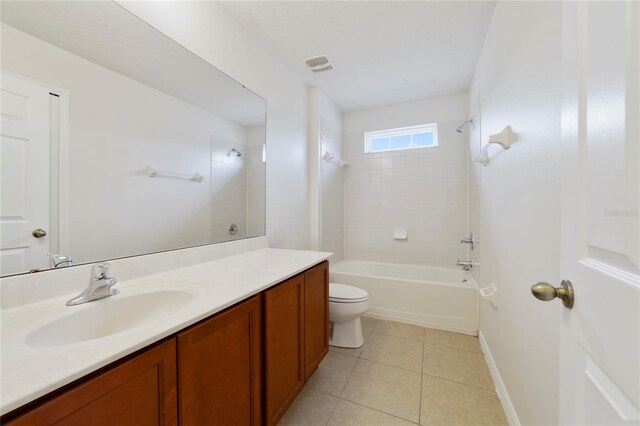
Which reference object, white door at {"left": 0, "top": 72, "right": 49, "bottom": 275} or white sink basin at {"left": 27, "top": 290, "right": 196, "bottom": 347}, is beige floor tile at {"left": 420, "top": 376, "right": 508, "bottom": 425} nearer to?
white sink basin at {"left": 27, "top": 290, "right": 196, "bottom": 347}

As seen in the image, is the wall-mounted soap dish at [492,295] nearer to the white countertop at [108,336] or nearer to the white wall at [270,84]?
the white countertop at [108,336]

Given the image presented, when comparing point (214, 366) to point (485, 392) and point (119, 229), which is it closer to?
point (119, 229)

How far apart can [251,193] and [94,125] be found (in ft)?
3.33

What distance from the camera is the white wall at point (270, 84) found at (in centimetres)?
137

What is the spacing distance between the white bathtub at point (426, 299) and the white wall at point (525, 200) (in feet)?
1.62

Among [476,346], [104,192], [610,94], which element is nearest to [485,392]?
[476,346]

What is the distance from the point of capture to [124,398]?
1.96 feet

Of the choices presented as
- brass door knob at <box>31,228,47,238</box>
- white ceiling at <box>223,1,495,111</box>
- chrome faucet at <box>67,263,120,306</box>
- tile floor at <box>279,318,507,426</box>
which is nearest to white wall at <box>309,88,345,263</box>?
white ceiling at <box>223,1,495,111</box>

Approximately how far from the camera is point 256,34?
1.91 metres

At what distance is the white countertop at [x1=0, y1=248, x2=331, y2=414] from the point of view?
48 cm

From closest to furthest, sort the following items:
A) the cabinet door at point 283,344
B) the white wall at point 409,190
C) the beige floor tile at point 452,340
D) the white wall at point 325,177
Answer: the cabinet door at point 283,344 → the beige floor tile at point 452,340 → the white wall at point 325,177 → the white wall at point 409,190

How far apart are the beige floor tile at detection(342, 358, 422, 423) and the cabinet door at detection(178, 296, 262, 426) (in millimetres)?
756

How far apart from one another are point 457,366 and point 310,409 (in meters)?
1.14

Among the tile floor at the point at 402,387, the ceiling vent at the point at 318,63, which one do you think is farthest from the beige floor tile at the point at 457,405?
the ceiling vent at the point at 318,63
